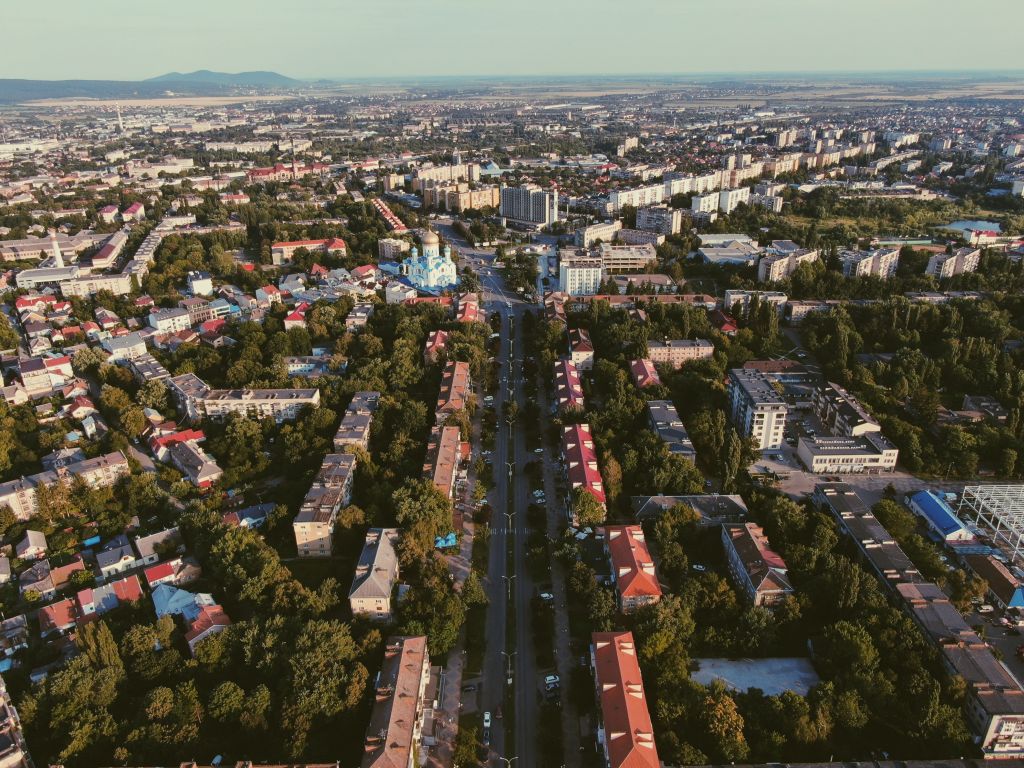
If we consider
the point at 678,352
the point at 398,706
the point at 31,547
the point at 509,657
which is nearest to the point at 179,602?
the point at 31,547

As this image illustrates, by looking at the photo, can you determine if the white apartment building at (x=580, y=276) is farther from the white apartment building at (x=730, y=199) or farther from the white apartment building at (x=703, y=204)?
the white apartment building at (x=730, y=199)

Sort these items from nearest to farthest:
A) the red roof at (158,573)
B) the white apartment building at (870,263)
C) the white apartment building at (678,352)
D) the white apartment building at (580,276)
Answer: the red roof at (158,573)
the white apartment building at (678,352)
the white apartment building at (580,276)
the white apartment building at (870,263)

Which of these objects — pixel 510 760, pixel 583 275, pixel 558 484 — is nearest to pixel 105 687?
pixel 510 760

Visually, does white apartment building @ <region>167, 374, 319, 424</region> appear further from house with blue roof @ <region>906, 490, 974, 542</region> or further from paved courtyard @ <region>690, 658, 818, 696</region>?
house with blue roof @ <region>906, 490, 974, 542</region>

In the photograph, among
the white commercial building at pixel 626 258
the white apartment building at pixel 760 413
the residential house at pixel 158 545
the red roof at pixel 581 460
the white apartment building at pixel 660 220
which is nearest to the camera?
the residential house at pixel 158 545

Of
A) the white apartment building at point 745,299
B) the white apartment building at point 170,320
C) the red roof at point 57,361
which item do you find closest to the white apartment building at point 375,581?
the red roof at point 57,361

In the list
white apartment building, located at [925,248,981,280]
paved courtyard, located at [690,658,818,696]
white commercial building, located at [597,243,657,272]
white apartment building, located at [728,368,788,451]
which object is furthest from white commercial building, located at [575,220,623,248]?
paved courtyard, located at [690,658,818,696]

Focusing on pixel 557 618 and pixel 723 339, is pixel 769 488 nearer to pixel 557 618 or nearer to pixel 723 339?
pixel 557 618
